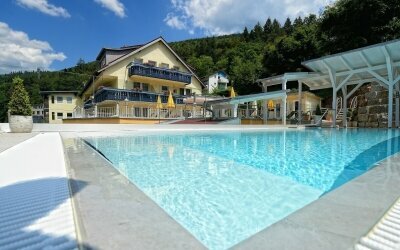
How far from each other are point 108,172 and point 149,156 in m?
3.38

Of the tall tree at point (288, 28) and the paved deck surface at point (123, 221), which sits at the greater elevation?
the tall tree at point (288, 28)

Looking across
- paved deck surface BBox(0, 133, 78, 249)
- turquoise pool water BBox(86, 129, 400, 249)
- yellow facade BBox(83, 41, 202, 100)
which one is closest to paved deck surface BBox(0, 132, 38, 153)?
turquoise pool water BBox(86, 129, 400, 249)

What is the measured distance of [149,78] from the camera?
101ft

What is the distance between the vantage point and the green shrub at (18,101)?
1196 centimetres

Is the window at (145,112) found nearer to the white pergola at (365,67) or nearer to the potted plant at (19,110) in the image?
the white pergola at (365,67)

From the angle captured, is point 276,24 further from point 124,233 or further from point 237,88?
point 124,233

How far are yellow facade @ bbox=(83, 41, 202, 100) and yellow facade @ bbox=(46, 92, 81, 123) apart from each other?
747cm

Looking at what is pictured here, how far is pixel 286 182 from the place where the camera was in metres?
4.21

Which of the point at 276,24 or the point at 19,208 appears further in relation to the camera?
the point at 276,24

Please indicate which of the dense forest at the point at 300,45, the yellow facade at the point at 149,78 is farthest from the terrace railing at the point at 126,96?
the dense forest at the point at 300,45

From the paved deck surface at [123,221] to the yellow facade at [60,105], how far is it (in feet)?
139

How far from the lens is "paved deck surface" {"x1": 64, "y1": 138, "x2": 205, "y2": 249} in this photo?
1.43 metres

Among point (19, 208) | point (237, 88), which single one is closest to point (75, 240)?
point (19, 208)

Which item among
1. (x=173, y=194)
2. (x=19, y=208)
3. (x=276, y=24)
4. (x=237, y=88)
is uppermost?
(x=276, y=24)
